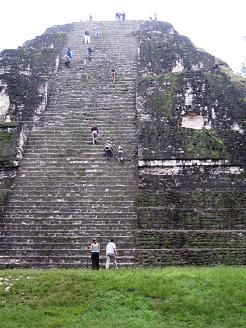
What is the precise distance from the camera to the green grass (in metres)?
7.76

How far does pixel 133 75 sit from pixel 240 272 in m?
10.8

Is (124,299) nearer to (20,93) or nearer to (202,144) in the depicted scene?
(202,144)

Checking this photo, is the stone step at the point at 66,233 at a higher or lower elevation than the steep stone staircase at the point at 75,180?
lower

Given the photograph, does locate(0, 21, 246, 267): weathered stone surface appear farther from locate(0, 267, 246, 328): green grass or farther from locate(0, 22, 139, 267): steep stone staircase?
locate(0, 267, 246, 328): green grass

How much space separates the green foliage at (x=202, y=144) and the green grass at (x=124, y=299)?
4.81m

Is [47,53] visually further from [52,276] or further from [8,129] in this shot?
[52,276]

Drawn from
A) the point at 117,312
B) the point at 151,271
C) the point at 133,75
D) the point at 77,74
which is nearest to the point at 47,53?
the point at 77,74

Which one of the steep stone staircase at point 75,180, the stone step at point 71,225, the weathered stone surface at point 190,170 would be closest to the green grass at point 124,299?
the weathered stone surface at point 190,170

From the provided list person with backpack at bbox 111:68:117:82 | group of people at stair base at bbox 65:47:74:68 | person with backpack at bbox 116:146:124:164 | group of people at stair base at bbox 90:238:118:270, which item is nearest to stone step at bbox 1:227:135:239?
group of people at stair base at bbox 90:238:118:270

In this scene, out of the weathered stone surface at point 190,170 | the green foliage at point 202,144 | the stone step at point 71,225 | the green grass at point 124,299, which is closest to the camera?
the green grass at point 124,299

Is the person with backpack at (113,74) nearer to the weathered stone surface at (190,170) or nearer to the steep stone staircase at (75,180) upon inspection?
the steep stone staircase at (75,180)

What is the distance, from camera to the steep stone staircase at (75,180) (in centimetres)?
1195

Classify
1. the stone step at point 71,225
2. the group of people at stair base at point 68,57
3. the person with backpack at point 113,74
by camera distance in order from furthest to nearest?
the group of people at stair base at point 68,57 → the person with backpack at point 113,74 → the stone step at point 71,225

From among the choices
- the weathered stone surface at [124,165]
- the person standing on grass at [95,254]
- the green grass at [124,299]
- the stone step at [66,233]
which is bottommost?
the green grass at [124,299]
